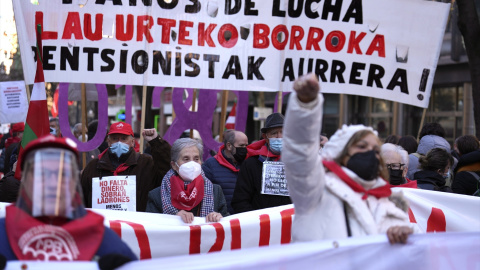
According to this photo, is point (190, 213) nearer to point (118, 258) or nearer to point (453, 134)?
point (118, 258)

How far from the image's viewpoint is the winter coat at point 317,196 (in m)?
2.69

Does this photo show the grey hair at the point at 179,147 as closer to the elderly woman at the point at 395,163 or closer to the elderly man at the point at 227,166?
the elderly man at the point at 227,166

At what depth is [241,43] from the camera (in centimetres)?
771

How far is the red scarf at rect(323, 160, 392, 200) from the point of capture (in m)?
2.96

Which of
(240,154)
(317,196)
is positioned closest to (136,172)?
(240,154)

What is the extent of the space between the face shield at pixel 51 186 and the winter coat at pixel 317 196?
829 mm

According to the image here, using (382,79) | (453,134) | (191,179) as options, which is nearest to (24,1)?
→ (191,179)

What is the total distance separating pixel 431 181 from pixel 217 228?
1946 mm

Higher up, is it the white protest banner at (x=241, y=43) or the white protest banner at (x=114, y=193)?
the white protest banner at (x=241, y=43)

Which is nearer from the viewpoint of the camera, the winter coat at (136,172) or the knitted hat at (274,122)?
the knitted hat at (274,122)

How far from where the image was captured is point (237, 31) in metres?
7.67

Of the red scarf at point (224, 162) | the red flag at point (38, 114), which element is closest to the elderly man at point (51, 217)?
the red flag at point (38, 114)

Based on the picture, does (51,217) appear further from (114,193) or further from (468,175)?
(468,175)

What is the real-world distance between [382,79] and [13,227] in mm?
5985
